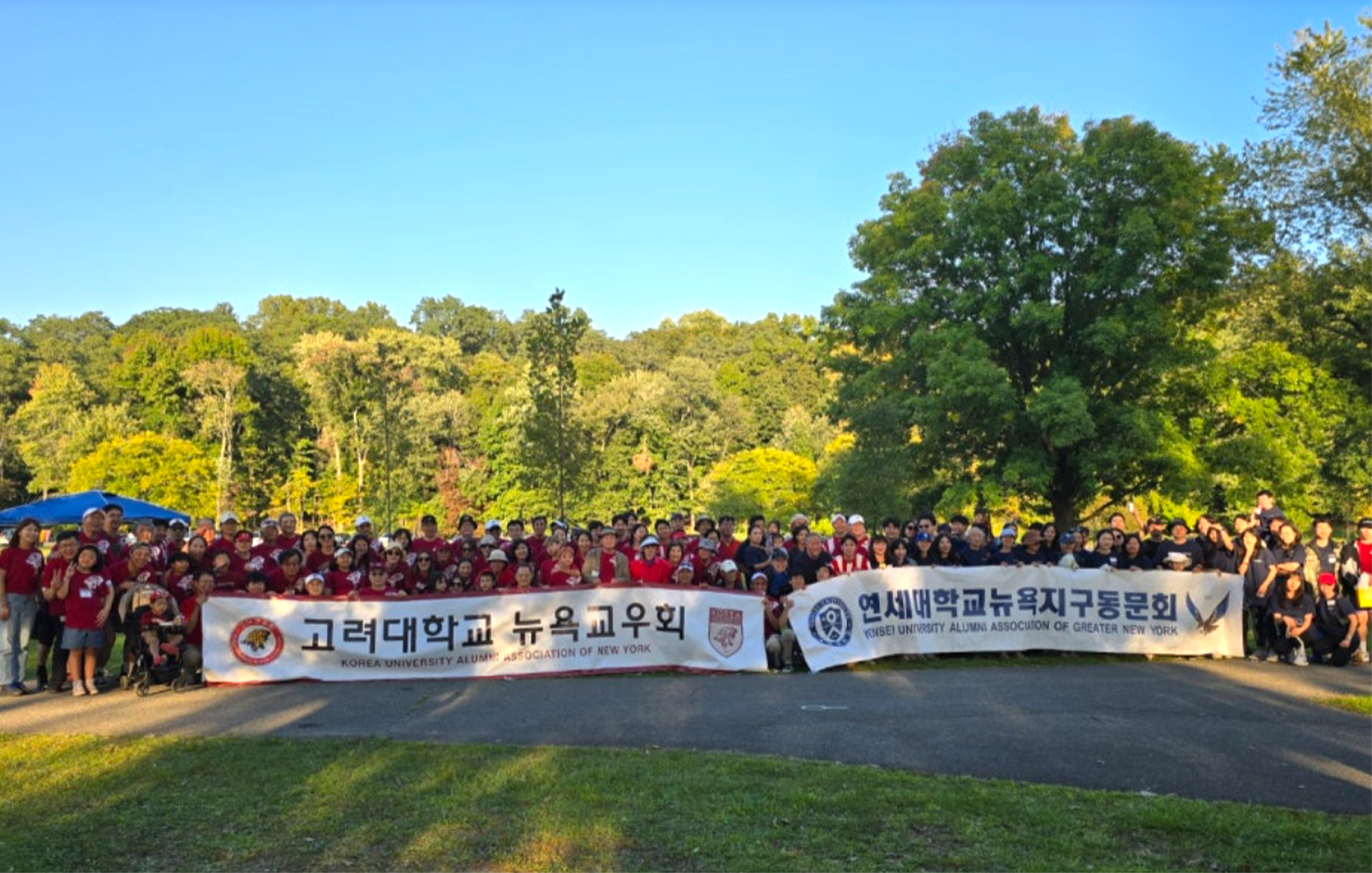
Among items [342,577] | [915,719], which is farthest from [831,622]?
[342,577]

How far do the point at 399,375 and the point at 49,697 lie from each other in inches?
2229

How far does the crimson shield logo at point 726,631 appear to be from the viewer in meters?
12.0

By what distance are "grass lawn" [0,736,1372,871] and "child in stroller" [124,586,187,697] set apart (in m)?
3.36

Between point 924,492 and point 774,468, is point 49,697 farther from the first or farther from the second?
point 774,468

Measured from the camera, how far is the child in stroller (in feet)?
36.4

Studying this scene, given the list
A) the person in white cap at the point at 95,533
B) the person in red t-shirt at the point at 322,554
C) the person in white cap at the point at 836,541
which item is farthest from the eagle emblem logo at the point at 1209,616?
Answer: the person in white cap at the point at 95,533

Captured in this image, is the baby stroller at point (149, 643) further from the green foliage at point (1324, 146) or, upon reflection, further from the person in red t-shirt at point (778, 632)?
the green foliage at point (1324, 146)

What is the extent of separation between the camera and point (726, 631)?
1207cm

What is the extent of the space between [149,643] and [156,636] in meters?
0.09

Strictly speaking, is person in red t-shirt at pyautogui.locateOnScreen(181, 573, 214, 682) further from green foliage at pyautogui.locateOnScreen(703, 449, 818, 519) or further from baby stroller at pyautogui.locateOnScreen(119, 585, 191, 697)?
green foliage at pyautogui.locateOnScreen(703, 449, 818, 519)

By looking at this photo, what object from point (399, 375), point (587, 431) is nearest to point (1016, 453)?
point (587, 431)

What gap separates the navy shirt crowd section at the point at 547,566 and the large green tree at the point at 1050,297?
35.9 ft

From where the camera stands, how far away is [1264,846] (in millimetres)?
5965

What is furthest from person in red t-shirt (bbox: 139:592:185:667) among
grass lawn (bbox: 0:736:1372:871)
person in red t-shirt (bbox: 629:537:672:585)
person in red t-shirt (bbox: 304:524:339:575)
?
person in red t-shirt (bbox: 629:537:672:585)
